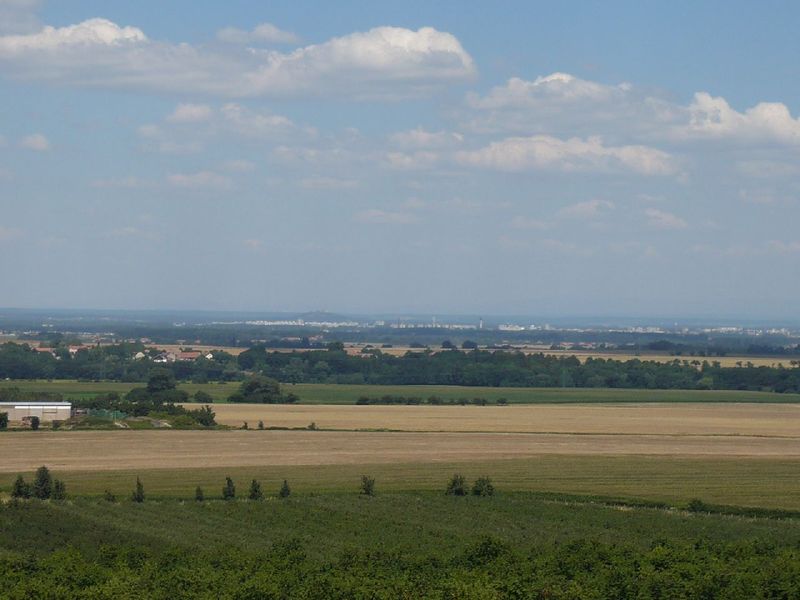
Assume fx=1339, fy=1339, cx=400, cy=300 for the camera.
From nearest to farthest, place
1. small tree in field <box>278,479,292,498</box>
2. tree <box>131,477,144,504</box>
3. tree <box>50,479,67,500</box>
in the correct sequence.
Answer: tree <box>131,477,144,504</box>
tree <box>50,479,67,500</box>
small tree in field <box>278,479,292,498</box>

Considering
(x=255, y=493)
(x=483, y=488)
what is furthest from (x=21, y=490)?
(x=483, y=488)

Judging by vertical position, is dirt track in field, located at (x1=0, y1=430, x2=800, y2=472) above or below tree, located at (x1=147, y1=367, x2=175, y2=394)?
below

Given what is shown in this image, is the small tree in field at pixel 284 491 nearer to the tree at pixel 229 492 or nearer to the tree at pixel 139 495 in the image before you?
the tree at pixel 229 492

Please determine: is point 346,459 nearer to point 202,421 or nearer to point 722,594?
point 202,421

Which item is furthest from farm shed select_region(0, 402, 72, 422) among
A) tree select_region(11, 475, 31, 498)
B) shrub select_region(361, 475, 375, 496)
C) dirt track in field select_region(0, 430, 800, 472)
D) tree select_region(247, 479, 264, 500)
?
shrub select_region(361, 475, 375, 496)

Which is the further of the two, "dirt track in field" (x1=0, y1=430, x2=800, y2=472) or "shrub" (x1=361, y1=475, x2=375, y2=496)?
"dirt track in field" (x1=0, y1=430, x2=800, y2=472)

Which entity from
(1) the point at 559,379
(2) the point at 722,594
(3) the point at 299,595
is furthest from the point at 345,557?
(1) the point at 559,379

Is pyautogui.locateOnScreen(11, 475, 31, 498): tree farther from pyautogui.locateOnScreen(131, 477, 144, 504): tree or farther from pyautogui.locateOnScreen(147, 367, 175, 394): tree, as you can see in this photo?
pyautogui.locateOnScreen(147, 367, 175, 394): tree
